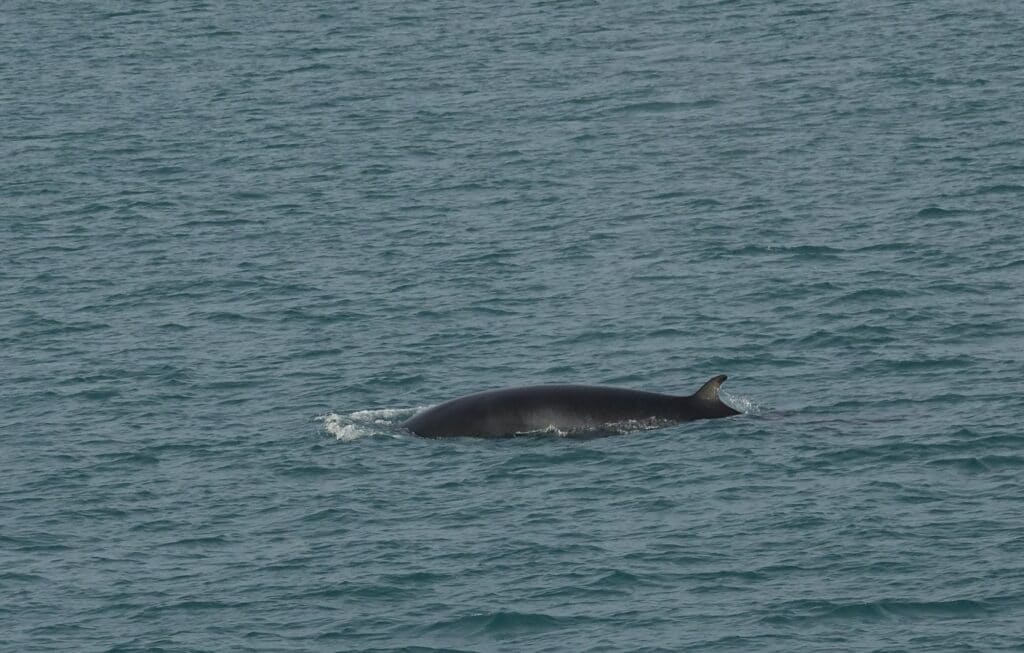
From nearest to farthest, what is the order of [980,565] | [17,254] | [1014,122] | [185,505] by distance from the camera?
[980,565] < [185,505] < [17,254] < [1014,122]

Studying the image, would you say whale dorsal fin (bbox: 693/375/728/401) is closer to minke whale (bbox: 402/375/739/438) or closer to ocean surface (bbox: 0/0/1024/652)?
minke whale (bbox: 402/375/739/438)

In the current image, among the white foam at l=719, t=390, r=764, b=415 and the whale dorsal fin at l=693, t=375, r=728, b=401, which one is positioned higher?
the whale dorsal fin at l=693, t=375, r=728, b=401

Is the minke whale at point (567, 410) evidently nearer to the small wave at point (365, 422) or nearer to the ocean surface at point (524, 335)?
the ocean surface at point (524, 335)

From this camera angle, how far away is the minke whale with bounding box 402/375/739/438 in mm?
38000

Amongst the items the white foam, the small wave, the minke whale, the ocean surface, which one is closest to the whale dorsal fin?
the minke whale

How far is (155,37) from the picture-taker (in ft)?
312

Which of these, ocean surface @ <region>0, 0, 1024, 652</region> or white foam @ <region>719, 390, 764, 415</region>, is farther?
white foam @ <region>719, 390, 764, 415</region>

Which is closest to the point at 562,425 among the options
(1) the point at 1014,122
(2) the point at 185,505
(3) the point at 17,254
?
(2) the point at 185,505

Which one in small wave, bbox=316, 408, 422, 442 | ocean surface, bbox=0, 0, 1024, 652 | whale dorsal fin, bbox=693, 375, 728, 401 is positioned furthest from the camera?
small wave, bbox=316, 408, 422, 442

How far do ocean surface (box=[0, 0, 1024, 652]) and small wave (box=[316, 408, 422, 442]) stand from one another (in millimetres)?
138

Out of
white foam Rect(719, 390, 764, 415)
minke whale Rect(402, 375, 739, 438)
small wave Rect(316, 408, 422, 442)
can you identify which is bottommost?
white foam Rect(719, 390, 764, 415)

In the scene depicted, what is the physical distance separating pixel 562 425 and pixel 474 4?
64.5m

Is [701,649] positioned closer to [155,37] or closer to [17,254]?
[17,254]

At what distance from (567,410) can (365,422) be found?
466 cm
